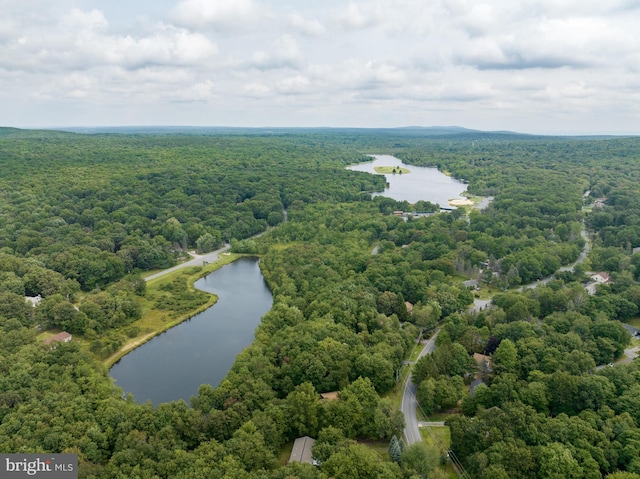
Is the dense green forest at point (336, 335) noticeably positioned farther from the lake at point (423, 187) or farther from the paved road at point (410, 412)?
the lake at point (423, 187)

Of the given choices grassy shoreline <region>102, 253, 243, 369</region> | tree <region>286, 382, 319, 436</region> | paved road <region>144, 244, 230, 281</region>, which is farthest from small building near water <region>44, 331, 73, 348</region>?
tree <region>286, 382, 319, 436</region>

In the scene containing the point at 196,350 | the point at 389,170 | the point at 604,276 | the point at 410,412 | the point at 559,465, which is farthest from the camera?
the point at 389,170

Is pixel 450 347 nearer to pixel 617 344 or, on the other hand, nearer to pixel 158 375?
pixel 617 344

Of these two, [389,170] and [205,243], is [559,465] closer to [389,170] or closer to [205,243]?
[205,243]

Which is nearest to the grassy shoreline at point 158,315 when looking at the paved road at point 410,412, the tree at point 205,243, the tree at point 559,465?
the tree at point 205,243

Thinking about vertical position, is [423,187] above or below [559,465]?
above

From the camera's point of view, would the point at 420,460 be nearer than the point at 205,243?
Yes

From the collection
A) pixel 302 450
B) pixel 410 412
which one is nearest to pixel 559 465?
pixel 410 412

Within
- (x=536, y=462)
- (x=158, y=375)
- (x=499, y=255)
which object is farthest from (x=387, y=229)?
(x=536, y=462)
